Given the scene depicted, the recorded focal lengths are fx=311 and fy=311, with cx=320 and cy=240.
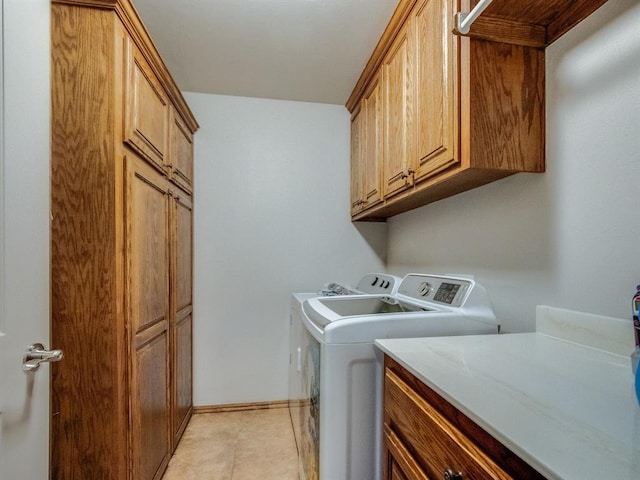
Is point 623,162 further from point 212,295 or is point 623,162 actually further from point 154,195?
point 212,295

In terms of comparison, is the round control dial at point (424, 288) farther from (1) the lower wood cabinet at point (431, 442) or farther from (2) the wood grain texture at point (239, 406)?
(2) the wood grain texture at point (239, 406)

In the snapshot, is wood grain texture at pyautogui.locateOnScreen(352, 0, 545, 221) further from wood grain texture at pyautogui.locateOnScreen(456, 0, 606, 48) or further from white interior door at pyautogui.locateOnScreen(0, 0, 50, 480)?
white interior door at pyautogui.locateOnScreen(0, 0, 50, 480)

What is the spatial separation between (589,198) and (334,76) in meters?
1.69

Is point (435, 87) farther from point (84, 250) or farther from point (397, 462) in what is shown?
point (84, 250)

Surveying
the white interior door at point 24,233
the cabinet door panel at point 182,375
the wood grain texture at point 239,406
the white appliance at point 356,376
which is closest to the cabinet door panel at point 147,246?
the cabinet door panel at point 182,375

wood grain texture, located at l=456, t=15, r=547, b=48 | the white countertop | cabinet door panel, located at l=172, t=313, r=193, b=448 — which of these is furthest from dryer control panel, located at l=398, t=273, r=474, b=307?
cabinet door panel, located at l=172, t=313, r=193, b=448

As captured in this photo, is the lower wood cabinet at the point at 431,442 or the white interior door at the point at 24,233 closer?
the lower wood cabinet at the point at 431,442

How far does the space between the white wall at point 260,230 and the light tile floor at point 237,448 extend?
6.9 inches

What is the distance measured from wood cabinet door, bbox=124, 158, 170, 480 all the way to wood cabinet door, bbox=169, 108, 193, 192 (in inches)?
8.1

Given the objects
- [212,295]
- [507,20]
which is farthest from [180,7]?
[212,295]

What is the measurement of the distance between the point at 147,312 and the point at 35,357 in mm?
738

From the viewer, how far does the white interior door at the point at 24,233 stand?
667 millimetres

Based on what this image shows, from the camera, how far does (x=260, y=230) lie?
7.94ft

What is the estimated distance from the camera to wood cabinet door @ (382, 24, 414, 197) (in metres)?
1.44
